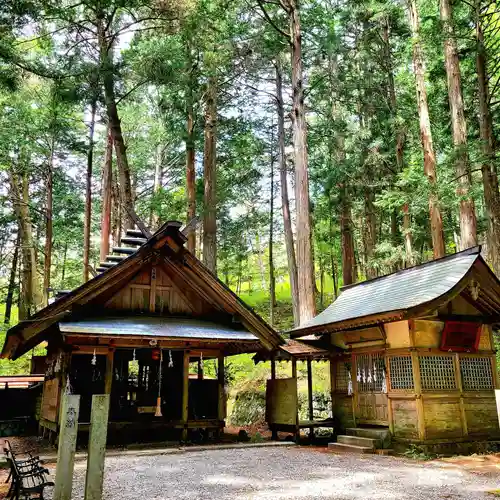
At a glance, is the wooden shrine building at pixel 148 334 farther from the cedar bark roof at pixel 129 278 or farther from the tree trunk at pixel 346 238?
the tree trunk at pixel 346 238

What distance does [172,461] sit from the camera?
968 centimetres

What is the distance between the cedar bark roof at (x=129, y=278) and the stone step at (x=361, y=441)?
9.62ft

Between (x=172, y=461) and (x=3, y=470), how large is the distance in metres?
3.26

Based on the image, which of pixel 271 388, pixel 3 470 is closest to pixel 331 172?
pixel 271 388

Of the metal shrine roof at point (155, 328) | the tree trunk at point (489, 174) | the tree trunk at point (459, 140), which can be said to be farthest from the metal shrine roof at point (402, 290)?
the metal shrine roof at point (155, 328)

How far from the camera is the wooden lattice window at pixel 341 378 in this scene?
13344mm

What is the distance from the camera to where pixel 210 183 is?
1894 centimetres

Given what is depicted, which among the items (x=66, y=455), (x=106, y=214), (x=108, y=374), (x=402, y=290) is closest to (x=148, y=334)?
(x=108, y=374)

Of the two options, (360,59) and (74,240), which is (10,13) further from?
(74,240)

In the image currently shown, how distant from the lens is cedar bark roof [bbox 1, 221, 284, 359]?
10.9 meters

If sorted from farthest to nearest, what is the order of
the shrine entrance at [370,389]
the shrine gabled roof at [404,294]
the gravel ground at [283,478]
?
the shrine entrance at [370,389] < the shrine gabled roof at [404,294] < the gravel ground at [283,478]

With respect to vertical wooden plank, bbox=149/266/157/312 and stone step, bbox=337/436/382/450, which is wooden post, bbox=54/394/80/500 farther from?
stone step, bbox=337/436/382/450

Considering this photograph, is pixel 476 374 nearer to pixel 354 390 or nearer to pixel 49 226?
pixel 354 390

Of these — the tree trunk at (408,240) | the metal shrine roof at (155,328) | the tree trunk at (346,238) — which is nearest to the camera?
the metal shrine roof at (155,328)
